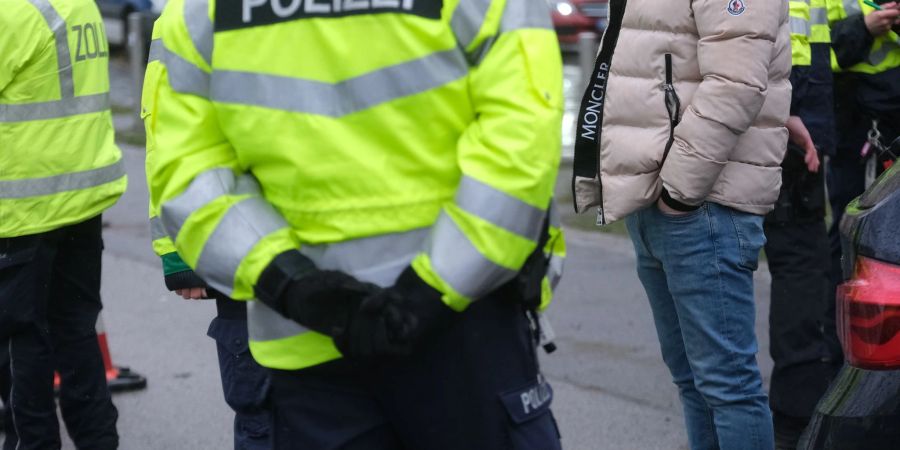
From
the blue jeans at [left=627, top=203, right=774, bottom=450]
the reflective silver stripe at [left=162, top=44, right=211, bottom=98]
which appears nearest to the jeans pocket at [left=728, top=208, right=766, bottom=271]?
the blue jeans at [left=627, top=203, right=774, bottom=450]

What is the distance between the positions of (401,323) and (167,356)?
13.7ft

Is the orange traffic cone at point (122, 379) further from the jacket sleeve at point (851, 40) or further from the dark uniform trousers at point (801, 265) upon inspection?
the jacket sleeve at point (851, 40)

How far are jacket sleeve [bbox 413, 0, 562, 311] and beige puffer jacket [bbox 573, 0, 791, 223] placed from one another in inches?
43.5

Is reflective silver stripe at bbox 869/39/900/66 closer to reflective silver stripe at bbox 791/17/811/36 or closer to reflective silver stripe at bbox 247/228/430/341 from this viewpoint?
reflective silver stripe at bbox 791/17/811/36

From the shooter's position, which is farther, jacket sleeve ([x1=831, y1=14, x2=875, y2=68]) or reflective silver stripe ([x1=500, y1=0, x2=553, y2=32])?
jacket sleeve ([x1=831, y1=14, x2=875, y2=68])

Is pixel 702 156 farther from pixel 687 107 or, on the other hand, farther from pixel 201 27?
pixel 201 27

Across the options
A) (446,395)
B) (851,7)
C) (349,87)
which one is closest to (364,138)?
(349,87)

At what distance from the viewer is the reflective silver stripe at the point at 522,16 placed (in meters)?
2.45

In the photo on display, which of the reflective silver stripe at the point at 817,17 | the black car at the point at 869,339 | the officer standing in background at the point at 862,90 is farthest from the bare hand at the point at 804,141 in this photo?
the black car at the point at 869,339

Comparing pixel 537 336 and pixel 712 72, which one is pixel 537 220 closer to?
pixel 537 336

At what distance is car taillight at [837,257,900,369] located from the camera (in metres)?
2.80

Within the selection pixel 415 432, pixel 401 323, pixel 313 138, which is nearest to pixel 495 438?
pixel 415 432

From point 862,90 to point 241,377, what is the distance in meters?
2.82

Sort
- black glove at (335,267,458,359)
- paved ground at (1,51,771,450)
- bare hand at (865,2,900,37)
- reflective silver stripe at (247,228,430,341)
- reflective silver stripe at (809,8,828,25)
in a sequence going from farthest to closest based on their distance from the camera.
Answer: paved ground at (1,51,771,450) → bare hand at (865,2,900,37) → reflective silver stripe at (809,8,828,25) → reflective silver stripe at (247,228,430,341) → black glove at (335,267,458,359)
